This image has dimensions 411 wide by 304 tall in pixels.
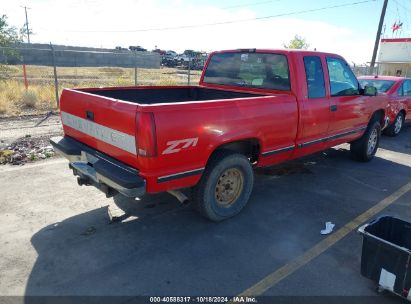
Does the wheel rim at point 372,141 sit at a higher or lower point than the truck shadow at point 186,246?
higher

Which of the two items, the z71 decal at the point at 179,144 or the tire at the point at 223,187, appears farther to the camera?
the tire at the point at 223,187

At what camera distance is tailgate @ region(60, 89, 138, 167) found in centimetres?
333

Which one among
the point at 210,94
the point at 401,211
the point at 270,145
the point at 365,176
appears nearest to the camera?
the point at 270,145

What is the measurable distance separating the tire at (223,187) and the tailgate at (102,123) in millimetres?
912

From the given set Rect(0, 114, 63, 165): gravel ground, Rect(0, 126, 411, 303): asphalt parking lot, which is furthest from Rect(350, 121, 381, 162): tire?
Rect(0, 114, 63, 165): gravel ground

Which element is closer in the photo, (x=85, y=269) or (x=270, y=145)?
(x=85, y=269)

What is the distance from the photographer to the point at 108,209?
14.8 ft

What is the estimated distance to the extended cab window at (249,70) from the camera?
16.1 ft

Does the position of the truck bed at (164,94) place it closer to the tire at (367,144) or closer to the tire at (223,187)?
the tire at (223,187)

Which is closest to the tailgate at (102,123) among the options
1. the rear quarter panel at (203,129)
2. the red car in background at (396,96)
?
the rear quarter panel at (203,129)

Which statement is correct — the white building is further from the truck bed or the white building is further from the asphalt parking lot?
the asphalt parking lot

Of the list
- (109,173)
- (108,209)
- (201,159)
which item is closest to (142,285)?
(109,173)

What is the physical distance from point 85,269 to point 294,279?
1927 mm

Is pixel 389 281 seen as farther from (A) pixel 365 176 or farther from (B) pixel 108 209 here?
(A) pixel 365 176
